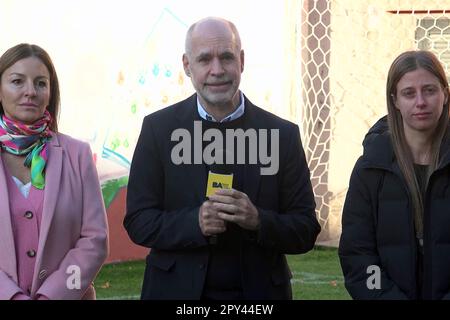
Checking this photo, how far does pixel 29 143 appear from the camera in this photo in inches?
153

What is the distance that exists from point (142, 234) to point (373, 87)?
6697 millimetres

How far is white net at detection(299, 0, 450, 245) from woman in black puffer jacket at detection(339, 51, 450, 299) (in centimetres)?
615

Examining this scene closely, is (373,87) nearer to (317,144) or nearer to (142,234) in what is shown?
(317,144)

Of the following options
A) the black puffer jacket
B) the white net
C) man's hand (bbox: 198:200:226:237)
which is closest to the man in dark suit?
man's hand (bbox: 198:200:226:237)

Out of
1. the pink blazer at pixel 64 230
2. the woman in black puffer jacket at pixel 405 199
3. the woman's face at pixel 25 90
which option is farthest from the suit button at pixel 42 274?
the woman in black puffer jacket at pixel 405 199

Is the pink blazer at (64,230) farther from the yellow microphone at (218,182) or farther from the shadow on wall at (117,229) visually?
the shadow on wall at (117,229)

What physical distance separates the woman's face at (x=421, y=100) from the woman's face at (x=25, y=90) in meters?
1.44

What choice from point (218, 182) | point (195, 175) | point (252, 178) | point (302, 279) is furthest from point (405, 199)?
point (302, 279)

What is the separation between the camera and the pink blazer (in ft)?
12.4

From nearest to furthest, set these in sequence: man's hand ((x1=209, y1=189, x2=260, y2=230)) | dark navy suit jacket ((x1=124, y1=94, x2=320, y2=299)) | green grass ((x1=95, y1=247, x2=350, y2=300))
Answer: man's hand ((x1=209, y1=189, x2=260, y2=230)) < dark navy suit jacket ((x1=124, y1=94, x2=320, y2=299)) < green grass ((x1=95, y1=247, x2=350, y2=300))

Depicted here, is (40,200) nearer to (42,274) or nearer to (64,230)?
(64,230)

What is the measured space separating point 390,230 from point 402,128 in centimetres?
42

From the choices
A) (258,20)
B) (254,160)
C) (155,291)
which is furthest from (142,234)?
(258,20)

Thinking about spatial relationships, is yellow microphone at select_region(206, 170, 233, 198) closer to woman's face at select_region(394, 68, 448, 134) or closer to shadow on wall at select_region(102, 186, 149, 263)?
woman's face at select_region(394, 68, 448, 134)
